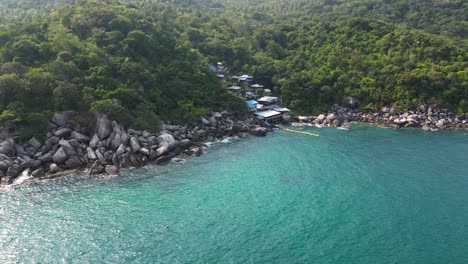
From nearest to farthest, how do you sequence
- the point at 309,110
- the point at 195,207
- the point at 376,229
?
the point at 376,229 < the point at 195,207 < the point at 309,110

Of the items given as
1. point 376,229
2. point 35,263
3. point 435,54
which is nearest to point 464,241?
point 376,229

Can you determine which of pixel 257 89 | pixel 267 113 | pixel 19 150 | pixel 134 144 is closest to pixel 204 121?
pixel 267 113

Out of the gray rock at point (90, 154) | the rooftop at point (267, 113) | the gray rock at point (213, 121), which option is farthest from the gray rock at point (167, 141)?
the rooftop at point (267, 113)

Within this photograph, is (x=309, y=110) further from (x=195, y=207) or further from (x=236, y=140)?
(x=195, y=207)

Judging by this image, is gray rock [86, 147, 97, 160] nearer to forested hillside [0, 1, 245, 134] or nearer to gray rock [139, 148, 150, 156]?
gray rock [139, 148, 150, 156]

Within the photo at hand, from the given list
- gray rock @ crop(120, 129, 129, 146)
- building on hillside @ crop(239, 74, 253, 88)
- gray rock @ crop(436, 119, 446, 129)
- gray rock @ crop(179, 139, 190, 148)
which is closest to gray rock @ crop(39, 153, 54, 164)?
gray rock @ crop(120, 129, 129, 146)

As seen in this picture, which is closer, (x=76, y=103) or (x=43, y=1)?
(x=76, y=103)

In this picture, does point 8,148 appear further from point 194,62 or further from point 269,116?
point 269,116
